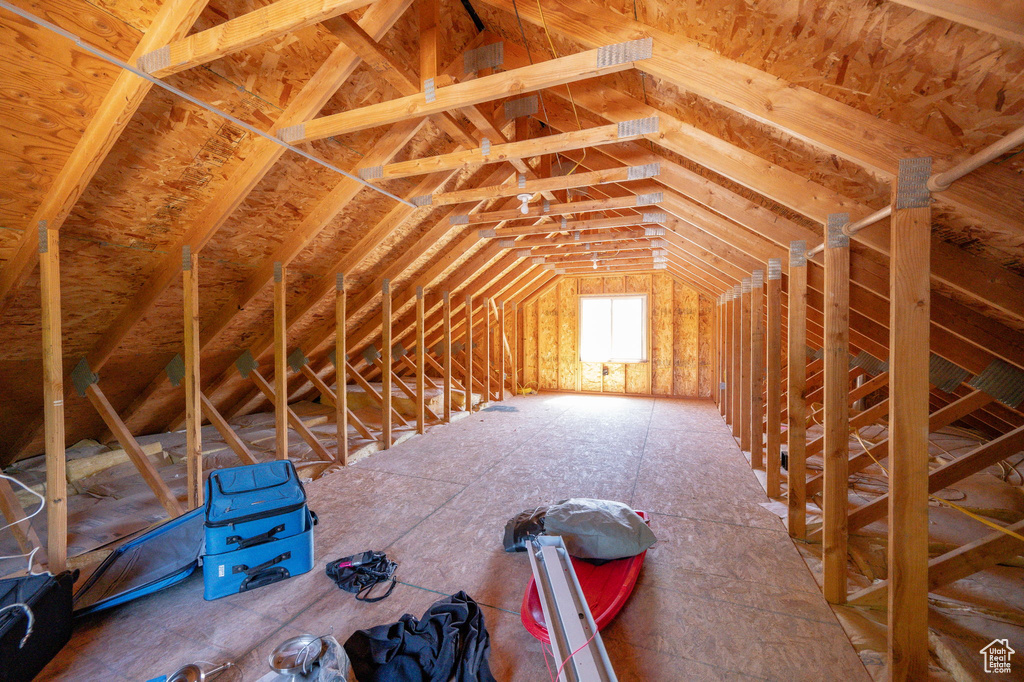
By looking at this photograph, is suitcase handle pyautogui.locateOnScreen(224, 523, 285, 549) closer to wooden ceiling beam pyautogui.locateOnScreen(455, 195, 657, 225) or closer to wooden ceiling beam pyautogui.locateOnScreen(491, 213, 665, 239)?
wooden ceiling beam pyautogui.locateOnScreen(455, 195, 657, 225)

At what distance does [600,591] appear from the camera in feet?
7.11

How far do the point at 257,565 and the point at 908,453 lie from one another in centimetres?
315

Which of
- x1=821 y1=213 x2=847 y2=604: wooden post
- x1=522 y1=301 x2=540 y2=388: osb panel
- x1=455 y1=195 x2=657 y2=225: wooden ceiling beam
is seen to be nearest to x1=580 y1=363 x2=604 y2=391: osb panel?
x1=522 y1=301 x2=540 y2=388: osb panel

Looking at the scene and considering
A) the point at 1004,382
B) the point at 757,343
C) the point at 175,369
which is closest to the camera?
the point at 1004,382

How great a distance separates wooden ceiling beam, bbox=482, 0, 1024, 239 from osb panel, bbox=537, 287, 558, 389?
760 cm

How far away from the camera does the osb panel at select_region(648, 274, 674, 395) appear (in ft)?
28.4

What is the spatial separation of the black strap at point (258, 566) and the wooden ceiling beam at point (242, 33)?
245 centimetres

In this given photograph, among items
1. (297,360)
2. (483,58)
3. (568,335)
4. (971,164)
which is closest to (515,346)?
(568,335)

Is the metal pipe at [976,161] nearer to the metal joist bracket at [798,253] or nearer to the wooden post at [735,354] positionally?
the metal joist bracket at [798,253]

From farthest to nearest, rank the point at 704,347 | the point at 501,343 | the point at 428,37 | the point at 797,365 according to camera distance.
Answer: the point at 704,347 < the point at 501,343 < the point at 797,365 < the point at 428,37

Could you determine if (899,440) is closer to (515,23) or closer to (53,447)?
(515,23)

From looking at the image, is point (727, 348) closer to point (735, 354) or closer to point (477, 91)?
point (735, 354)

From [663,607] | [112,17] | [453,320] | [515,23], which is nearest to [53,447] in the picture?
[112,17]

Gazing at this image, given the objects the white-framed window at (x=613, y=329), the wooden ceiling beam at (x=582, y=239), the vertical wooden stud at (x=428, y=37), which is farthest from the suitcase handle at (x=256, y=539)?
the white-framed window at (x=613, y=329)
